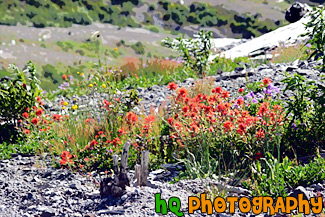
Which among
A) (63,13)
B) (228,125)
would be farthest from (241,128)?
(63,13)

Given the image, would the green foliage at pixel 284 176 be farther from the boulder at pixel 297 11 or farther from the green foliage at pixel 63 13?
the green foliage at pixel 63 13

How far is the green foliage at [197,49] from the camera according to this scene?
8922 mm

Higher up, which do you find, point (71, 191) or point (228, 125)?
point (228, 125)

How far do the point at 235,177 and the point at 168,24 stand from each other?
2595 centimetres

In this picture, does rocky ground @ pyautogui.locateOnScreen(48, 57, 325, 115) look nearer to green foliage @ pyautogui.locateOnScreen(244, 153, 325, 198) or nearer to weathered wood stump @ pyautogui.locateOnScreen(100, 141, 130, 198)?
green foliage @ pyautogui.locateOnScreen(244, 153, 325, 198)

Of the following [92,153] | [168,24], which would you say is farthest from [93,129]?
[168,24]

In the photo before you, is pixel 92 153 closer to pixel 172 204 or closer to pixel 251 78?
pixel 172 204

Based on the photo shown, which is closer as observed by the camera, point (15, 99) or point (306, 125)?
point (306, 125)

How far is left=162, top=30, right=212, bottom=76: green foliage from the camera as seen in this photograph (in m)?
8.92

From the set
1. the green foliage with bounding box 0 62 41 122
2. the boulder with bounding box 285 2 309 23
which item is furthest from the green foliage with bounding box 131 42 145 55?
the green foliage with bounding box 0 62 41 122

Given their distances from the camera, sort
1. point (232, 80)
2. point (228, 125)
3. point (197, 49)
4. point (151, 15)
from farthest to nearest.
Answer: point (151, 15) → point (197, 49) → point (232, 80) → point (228, 125)

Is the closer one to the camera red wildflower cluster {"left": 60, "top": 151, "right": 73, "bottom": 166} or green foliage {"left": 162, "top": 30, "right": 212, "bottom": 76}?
red wildflower cluster {"left": 60, "top": 151, "right": 73, "bottom": 166}

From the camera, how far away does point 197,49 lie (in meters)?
9.13

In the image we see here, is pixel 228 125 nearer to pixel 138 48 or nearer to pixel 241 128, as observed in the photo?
pixel 241 128
